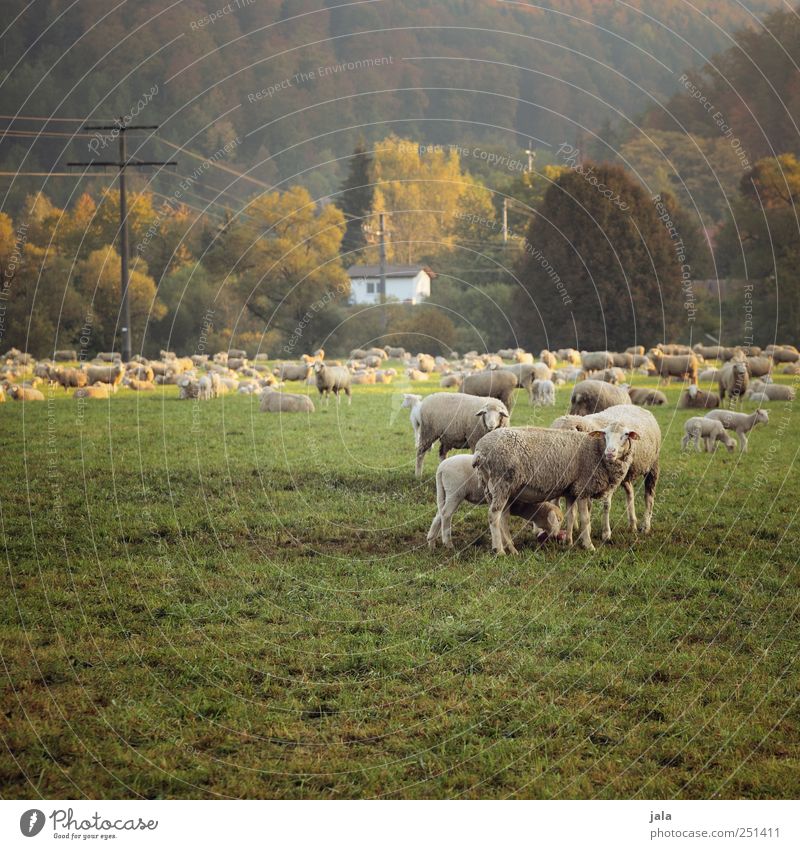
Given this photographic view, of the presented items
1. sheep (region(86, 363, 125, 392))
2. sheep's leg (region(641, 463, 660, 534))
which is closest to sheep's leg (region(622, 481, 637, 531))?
sheep's leg (region(641, 463, 660, 534))

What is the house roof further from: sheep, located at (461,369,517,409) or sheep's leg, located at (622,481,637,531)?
sheep's leg, located at (622,481,637,531)

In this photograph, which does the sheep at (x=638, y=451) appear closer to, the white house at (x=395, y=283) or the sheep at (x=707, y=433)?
the sheep at (x=707, y=433)

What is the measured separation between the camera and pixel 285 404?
28.8 m

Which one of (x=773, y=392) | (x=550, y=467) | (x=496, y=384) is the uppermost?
(x=496, y=384)

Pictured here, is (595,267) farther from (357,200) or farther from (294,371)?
(294,371)

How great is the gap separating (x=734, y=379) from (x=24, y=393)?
2210 cm

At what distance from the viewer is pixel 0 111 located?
34844 mm

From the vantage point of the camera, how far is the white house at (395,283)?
38375 millimetres

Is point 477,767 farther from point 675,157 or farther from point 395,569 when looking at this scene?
point 675,157

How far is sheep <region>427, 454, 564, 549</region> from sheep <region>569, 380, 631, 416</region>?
7090 mm

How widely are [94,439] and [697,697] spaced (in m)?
18.0

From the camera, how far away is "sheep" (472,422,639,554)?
1185 centimetres

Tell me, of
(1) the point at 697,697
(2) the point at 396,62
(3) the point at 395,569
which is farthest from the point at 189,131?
(1) the point at 697,697

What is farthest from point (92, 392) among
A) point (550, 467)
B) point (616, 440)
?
point (616, 440)
